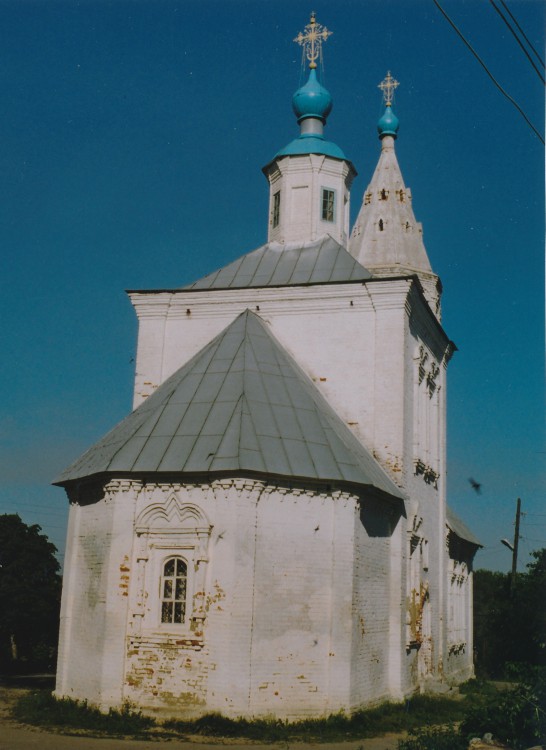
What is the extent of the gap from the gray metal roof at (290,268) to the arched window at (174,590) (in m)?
6.41

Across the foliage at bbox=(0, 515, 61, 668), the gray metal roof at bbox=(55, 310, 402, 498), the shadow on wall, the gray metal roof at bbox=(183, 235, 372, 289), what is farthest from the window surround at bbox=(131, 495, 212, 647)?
the foliage at bbox=(0, 515, 61, 668)

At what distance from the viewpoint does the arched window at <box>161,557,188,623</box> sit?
13117mm

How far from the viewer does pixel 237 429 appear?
44.4 feet

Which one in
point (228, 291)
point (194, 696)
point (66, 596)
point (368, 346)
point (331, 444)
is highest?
point (228, 291)

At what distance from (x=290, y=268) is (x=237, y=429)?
5700 mm

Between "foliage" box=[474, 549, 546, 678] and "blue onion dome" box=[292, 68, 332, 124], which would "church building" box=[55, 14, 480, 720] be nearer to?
"blue onion dome" box=[292, 68, 332, 124]

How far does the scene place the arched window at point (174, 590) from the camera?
1312cm

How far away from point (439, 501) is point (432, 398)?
Answer: 2415 mm

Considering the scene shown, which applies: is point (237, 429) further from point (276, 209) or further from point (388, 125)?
point (388, 125)

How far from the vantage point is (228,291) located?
17.7 m

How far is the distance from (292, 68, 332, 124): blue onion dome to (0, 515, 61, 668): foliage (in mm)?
14811

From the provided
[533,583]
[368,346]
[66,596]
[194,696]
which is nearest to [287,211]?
[368,346]

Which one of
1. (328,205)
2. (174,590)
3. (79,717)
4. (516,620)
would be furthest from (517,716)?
(516,620)

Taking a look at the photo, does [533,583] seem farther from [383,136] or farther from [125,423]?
[125,423]
